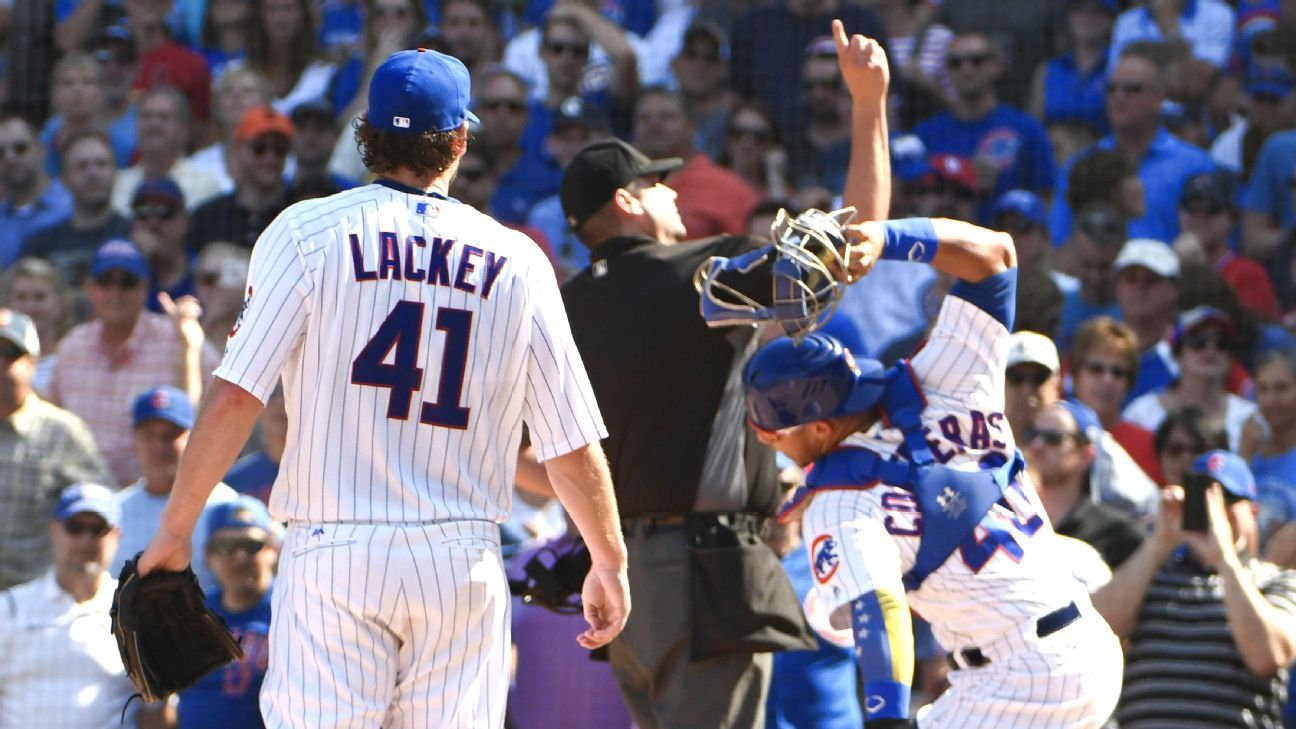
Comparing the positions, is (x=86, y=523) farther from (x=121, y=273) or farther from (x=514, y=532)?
(x=121, y=273)

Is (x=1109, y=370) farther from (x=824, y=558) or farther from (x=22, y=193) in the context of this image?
(x=22, y=193)

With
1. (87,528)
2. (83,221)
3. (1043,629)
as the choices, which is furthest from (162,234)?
(1043,629)

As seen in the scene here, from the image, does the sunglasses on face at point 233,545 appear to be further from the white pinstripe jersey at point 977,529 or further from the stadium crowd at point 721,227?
the white pinstripe jersey at point 977,529

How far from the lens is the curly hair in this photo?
3574 mm

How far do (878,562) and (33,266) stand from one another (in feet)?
18.4

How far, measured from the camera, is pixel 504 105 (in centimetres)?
904

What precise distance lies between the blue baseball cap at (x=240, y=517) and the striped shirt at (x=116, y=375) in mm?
1371

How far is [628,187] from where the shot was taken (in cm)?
500

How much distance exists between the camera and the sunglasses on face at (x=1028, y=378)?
21.0ft

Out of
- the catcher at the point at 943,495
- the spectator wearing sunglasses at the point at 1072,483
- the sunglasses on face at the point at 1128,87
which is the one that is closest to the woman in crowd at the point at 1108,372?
the spectator wearing sunglasses at the point at 1072,483

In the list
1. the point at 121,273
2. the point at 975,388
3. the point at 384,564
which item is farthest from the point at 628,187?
the point at 121,273

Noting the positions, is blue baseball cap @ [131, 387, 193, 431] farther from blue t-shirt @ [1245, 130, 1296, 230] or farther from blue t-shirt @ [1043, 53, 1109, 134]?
blue t-shirt @ [1245, 130, 1296, 230]

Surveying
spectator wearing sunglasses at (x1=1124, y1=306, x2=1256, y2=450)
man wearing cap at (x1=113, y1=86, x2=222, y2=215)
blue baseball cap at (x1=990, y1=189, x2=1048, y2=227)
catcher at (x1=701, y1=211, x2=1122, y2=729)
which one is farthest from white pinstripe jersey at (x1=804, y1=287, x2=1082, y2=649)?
man wearing cap at (x1=113, y1=86, x2=222, y2=215)

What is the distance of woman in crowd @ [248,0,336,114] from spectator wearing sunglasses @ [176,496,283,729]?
15.2 feet
